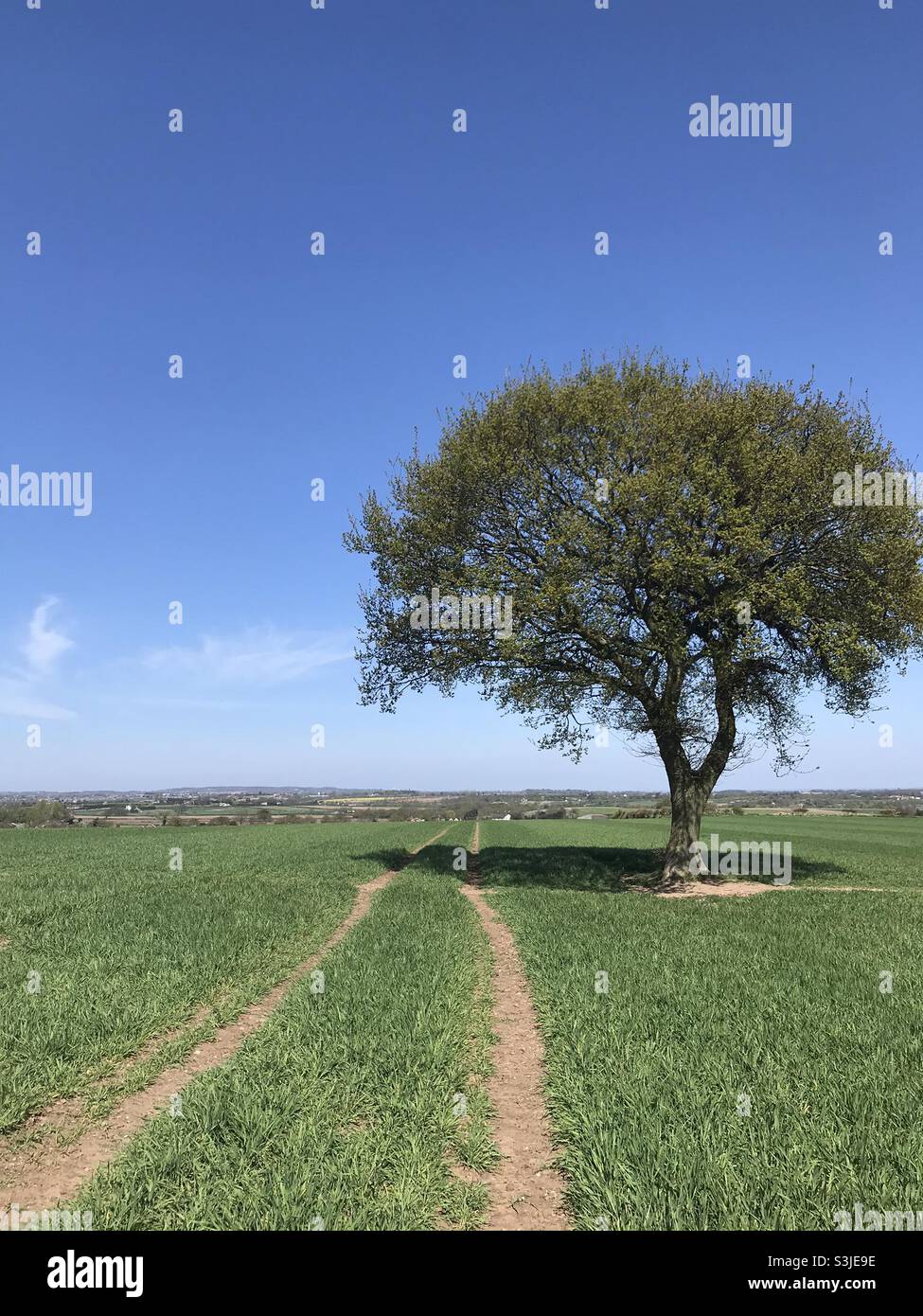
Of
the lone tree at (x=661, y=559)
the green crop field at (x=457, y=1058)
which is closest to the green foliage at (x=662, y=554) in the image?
the lone tree at (x=661, y=559)

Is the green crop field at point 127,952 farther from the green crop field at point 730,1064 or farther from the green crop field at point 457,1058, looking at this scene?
the green crop field at point 730,1064

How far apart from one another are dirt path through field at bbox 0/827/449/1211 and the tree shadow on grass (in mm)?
16235

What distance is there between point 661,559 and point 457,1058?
52.0ft

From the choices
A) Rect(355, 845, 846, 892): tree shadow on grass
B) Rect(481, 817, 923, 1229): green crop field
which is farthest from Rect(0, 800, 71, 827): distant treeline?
Rect(481, 817, 923, 1229): green crop field

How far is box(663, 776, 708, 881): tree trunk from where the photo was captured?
2381 centimetres

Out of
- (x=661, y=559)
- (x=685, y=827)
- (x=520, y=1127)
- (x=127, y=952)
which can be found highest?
(x=661, y=559)

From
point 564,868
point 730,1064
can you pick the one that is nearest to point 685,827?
point 564,868

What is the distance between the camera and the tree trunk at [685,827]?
2381cm

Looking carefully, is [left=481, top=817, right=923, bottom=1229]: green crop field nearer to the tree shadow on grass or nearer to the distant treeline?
the tree shadow on grass

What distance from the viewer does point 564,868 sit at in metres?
28.2

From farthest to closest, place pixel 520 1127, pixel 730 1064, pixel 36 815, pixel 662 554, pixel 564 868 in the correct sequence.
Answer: pixel 36 815 < pixel 564 868 < pixel 662 554 < pixel 730 1064 < pixel 520 1127

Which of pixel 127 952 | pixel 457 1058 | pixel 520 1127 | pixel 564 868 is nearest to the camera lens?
pixel 520 1127

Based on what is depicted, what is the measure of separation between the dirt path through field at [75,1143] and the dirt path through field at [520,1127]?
3.56m

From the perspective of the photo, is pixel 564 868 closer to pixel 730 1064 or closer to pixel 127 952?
pixel 127 952
